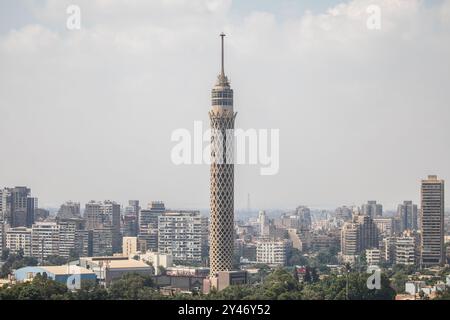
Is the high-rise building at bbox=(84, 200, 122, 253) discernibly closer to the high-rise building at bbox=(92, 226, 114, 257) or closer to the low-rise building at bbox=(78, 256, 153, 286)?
the high-rise building at bbox=(92, 226, 114, 257)

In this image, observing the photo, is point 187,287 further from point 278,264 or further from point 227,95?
point 278,264

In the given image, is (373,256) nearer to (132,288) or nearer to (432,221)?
(432,221)

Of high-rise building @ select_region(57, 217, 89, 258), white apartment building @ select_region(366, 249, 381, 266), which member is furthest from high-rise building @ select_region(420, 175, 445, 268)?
high-rise building @ select_region(57, 217, 89, 258)

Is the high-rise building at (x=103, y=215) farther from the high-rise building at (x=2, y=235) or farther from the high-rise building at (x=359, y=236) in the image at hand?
the high-rise building at (x=359, y=236)

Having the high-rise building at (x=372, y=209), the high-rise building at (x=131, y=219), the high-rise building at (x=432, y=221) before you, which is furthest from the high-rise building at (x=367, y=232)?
the high-rise building at (x=131, y=219)

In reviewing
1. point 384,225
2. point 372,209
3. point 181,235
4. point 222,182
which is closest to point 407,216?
point 372,209

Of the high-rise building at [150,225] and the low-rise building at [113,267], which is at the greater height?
the high-rise building at [150,225]

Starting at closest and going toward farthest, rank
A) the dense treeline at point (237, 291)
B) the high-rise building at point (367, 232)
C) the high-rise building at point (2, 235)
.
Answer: the dense treeline at point (237, 291), the high-rise building at point (2, 235), the high-rise building at point (367, 232)
